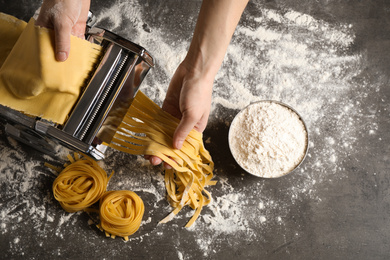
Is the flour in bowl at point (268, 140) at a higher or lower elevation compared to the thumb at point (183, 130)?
higher

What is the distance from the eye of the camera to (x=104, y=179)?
5.99ft

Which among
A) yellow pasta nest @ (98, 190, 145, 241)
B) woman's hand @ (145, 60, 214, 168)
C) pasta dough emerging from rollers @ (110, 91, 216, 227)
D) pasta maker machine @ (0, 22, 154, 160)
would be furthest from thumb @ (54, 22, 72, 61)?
yellow pasta nest @ (98, 190, 145, 241)

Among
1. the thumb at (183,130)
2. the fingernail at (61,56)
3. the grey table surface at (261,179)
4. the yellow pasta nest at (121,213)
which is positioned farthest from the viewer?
the grey table surface at (261,179)

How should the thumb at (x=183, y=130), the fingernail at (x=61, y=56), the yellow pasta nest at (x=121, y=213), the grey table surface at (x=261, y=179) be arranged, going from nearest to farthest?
1. the fingernail at (x=61, y=56)
2. the thumb at (x=183, y=130)
3. the yellow pasta nest at (x=121, y=213)
4. the grey table surface at (x=261, y=179)

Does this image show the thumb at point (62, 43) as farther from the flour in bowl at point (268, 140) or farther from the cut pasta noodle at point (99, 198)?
the flour in bowl at point (268, 140)

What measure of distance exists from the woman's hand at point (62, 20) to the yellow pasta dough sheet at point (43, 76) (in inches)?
1.2

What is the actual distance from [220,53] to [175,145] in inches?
19.1

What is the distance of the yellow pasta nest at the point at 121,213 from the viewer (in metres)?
1.72

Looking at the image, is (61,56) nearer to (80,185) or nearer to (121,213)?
(80,185)

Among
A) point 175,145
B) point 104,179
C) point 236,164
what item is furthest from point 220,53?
point 104,179

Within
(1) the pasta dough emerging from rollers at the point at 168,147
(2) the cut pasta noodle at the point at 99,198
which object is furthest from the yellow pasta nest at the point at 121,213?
(1) the pasta dough emerging from rollers at the point at 168,147

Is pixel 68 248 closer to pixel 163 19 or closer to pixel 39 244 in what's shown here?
pixel 39 244

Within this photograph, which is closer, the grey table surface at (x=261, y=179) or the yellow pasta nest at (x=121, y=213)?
the yellow pasta nest at (x=121, y=213)

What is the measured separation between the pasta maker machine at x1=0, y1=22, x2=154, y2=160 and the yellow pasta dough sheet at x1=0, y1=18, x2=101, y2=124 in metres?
0.04
